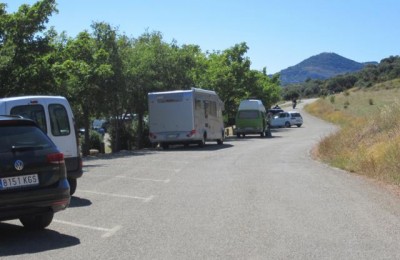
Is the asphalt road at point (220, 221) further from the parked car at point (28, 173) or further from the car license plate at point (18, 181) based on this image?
the car license plate at point (18, 181)

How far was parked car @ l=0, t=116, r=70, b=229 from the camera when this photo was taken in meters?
7.41

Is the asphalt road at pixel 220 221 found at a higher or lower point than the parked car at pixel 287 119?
lower

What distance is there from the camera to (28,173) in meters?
7.64

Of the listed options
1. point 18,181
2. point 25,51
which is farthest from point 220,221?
point 25,51

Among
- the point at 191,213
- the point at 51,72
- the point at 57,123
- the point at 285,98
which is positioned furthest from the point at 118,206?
the point at 285,98

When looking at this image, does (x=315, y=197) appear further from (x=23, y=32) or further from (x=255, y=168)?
(x=23, y=32)

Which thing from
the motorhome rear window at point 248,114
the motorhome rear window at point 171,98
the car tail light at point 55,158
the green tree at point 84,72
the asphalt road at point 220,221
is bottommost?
the asphalt road at point 220,221

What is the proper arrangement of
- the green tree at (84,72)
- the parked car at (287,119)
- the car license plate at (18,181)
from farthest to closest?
the parked car at (287,119), the green tree at (84,72), the car license plate at (18,181)

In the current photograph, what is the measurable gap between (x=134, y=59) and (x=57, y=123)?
848 inches

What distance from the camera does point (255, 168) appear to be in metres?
17.5

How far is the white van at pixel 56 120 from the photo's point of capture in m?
11.1

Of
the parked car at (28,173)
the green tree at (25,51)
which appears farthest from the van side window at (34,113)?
the green tree at (25,51)

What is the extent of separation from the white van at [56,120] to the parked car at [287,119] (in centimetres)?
5072

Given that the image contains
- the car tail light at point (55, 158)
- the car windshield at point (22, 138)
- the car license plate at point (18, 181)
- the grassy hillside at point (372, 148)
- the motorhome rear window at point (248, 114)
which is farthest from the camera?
the motorhome rear window at point (248, 114)
